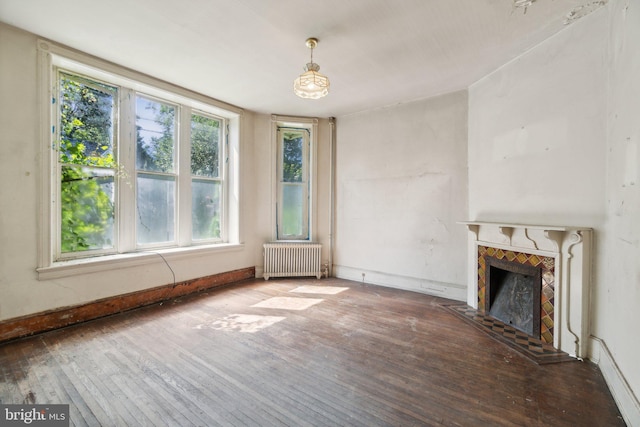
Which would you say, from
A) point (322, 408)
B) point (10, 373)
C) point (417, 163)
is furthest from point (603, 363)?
point (10, 373)

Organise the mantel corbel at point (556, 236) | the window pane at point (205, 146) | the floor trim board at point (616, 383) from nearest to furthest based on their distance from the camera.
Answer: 1. the floor trim board at point (616, 383)
2. the mantel corbel at point (556, 236)
3. the window pane at point (205, 146)

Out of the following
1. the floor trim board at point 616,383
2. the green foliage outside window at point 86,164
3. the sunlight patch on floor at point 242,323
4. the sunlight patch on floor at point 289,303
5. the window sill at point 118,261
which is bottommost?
the sunlight patch on floor at point 242,323

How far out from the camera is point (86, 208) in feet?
10.9

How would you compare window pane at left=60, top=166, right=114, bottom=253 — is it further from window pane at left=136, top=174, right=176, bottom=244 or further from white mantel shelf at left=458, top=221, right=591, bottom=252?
white mantel shelf at left=458, top=221, right=591, bottom=252

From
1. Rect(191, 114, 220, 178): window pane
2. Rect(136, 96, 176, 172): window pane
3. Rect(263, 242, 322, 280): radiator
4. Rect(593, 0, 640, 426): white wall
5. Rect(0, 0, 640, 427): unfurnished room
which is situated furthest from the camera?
Rect(263, 242, 322, 280): radiator

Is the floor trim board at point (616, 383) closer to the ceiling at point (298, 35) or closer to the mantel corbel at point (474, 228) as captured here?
the mantel corbel at point (474, 228)

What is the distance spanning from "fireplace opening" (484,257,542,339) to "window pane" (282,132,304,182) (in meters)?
3.53

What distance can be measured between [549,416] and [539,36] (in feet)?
10.9

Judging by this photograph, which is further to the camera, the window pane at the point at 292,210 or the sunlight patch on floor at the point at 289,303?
the window pane at the point at 292,210

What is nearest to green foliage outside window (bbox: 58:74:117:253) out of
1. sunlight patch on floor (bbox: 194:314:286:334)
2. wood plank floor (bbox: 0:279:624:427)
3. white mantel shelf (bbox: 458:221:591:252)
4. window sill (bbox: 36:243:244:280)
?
window sill (bbox: 36:243:244:280)

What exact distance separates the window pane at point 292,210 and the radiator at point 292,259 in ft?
1.25

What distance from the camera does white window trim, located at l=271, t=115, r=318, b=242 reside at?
511 cm

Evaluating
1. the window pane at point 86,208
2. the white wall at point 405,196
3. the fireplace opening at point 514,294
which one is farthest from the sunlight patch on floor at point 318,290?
the window pane at point 86,208

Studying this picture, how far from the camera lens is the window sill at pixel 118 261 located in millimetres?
2900
